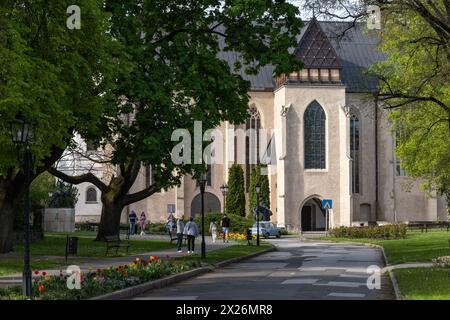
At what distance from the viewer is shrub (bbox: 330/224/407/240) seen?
173 ft

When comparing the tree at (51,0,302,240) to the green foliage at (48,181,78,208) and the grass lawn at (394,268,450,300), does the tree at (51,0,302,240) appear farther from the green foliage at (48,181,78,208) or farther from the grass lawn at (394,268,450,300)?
the green foliage at (48,181,78,208)

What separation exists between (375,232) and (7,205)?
30.5 metres

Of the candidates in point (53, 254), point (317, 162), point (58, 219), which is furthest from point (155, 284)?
point (317, 162)

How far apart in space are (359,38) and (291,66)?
2133 inches

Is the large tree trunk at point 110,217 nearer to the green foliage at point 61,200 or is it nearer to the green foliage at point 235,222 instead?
the green foliage at point 61,200

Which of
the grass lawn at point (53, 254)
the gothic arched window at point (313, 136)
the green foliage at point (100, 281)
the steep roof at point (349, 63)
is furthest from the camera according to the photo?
the steep roof at point (349, 63)

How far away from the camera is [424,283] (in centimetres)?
1816

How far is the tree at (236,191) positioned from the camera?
72.4 metres

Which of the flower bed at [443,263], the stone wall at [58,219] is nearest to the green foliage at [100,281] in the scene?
the flower bed at [443,263]

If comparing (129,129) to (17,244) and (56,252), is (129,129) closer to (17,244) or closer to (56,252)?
(56,252)

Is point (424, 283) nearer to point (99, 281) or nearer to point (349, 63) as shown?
point (99, 281)

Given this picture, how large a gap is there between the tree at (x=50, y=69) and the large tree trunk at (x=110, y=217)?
1299cm

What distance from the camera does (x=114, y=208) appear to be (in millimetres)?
38969
